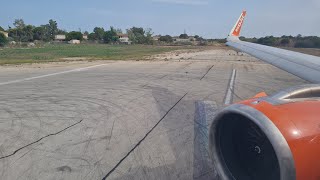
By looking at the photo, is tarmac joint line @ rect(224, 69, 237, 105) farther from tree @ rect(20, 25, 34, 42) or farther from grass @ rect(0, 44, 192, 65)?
tree @ rect(20, 25, 34, 42)

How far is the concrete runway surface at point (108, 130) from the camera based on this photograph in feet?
18.4

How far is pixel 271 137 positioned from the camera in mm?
2998

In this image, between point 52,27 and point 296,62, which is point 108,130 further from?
point 52,27

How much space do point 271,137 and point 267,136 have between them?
4 cm

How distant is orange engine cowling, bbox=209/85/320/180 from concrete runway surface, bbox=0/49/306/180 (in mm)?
1629

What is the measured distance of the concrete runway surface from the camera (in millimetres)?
5605

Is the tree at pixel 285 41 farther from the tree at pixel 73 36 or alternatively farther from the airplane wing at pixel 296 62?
the tree at pixel 73 36

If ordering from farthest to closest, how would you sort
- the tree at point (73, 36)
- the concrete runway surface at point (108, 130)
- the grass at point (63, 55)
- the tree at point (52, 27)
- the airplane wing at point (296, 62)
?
the tree at point (52, 27) → the tree at point (73, 36) → the grass at point (63, 55) → the airplane wing at point (296, 62) → the concrete runway surface at point (108, 130)

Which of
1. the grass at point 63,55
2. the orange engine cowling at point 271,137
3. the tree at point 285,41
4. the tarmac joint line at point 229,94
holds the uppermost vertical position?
the tree at point 285,41

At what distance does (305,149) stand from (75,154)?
4.40 m

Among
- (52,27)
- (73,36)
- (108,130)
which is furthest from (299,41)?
(52,27)

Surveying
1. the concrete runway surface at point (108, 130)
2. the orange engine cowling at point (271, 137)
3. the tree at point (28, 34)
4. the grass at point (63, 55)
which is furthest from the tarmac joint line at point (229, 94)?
the tree at point (28, 34)

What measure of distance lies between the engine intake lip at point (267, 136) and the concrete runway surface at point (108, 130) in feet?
5.19

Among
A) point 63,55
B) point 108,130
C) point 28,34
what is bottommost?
point 63,55
